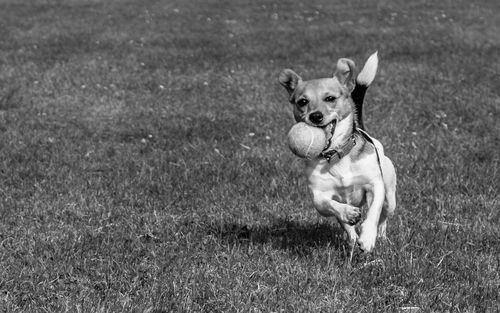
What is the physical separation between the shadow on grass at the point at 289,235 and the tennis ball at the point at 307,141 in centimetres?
81

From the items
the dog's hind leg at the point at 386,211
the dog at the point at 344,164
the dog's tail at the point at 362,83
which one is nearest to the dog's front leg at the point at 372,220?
the dog at the point at 344,164

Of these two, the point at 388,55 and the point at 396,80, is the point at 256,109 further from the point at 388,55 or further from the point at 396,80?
the point at 388,55

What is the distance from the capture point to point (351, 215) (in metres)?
4.47

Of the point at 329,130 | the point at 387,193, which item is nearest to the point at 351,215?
the point at 329,130

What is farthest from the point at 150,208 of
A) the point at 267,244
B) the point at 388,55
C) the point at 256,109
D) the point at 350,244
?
the point at 388,55

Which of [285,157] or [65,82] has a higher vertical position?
[285,157]

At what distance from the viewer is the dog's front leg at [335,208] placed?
176 inches

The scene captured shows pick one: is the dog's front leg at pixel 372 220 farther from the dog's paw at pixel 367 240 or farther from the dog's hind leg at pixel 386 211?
the dog's hind leg at pixel 386 211

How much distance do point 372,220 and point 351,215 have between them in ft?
1.00

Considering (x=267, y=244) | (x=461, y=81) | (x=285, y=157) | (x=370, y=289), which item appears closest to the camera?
(x=370, y=289)

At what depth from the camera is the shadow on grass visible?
17.1 ft

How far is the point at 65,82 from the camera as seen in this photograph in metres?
11.8

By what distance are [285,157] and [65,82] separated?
5711 mm

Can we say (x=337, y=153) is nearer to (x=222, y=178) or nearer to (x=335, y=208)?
(x=335, y=208)
